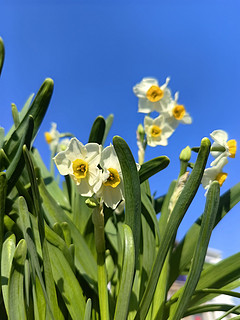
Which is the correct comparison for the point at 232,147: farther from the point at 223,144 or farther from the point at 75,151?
the point at 75,151

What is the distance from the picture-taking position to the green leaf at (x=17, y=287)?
0.77 metres

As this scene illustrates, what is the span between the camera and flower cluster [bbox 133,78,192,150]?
1.42 meters

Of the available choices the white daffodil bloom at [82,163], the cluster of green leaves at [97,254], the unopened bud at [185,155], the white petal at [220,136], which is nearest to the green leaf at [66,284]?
the cluster of green leaves at [97,254]

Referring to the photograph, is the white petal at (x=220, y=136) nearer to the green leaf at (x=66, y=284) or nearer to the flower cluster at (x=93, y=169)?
the flower cluster at (x=93, y=169)

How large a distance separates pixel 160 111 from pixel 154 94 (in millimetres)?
86

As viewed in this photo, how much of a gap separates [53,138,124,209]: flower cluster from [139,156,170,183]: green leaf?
0.16m

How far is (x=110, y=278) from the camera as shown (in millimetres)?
1129

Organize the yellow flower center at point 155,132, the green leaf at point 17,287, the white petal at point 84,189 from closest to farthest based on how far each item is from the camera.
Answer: the green leaf at point 17,287 → the white petal at point 84,189 → the yellow flower center at point 155,132

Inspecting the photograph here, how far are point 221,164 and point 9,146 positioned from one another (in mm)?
721

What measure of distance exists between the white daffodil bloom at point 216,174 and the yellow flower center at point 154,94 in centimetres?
52

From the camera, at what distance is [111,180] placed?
2.90 feet

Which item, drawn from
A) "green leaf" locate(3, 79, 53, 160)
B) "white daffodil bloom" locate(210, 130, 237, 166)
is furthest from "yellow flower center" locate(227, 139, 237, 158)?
"green leaf" locate(3, 79, 53, 160)

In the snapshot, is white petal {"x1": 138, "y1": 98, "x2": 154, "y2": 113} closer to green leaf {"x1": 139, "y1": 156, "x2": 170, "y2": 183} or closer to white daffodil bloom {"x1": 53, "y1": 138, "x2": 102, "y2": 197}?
green leaf {"x1": 139, "y1": 156, "x2": 170, "y2": 183}

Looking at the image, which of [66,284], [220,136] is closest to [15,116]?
[66,284]
